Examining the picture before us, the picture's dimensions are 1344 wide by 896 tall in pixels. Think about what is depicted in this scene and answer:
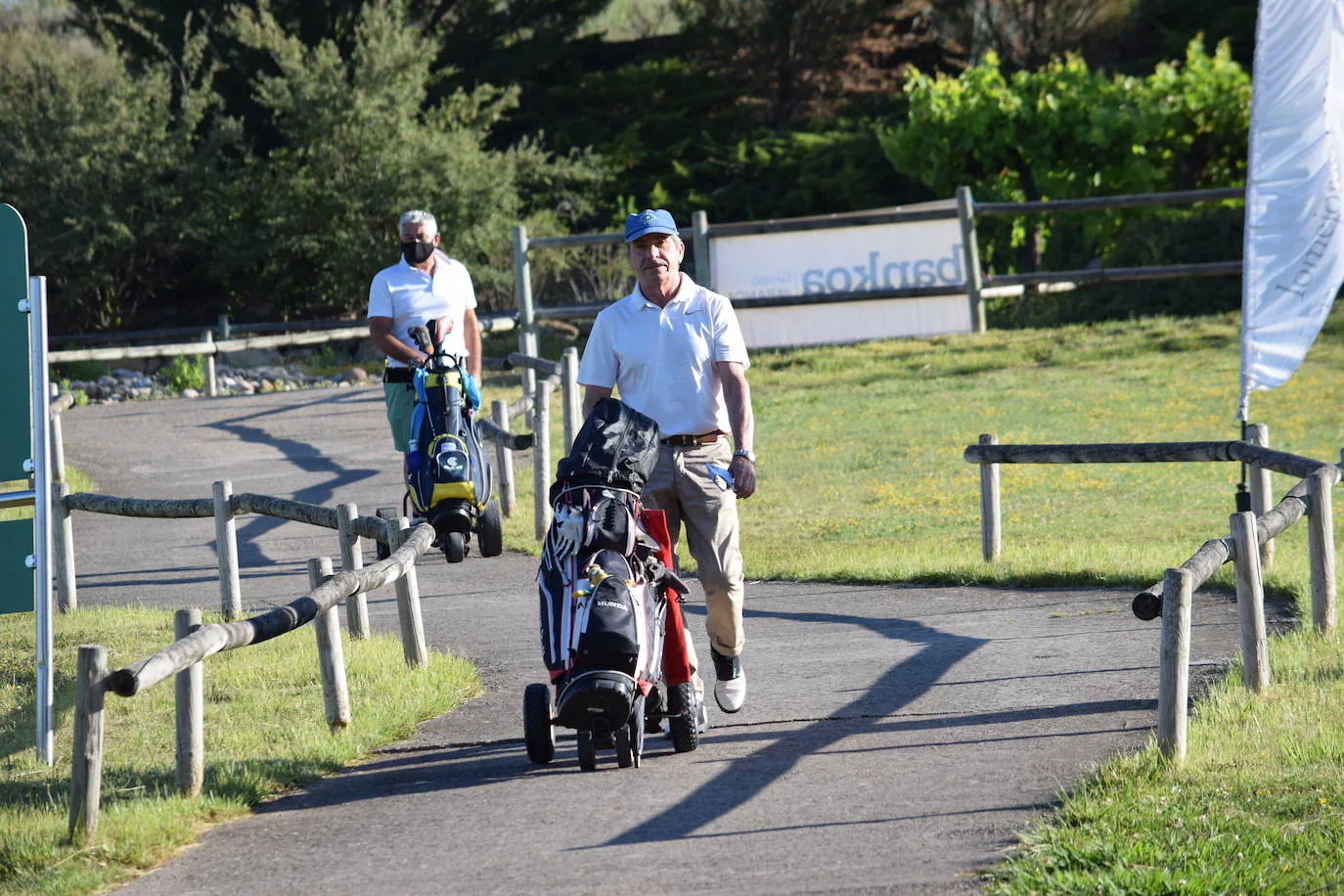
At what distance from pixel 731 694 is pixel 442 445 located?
3628 millimetres

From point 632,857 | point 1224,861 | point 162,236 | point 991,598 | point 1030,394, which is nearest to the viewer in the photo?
point 1224,861

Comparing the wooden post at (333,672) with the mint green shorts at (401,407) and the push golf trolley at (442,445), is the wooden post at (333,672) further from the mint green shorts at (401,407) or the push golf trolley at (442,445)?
the mint green shorts at (401,407)

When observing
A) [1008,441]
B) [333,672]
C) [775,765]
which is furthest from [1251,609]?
[1008,441]

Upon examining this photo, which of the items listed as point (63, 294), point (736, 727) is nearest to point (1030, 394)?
point (736, 727)

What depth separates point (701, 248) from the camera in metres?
21.2

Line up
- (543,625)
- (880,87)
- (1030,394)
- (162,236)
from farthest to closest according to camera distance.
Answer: (880,87), (162,236), (1030,394), (543,625)

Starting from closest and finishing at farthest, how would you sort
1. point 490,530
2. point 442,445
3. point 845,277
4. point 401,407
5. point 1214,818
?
Answer: point 1214,818 → point 442,445 → point 401,407 → point 490,530 → point 845,277

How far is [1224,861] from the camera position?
4.46 m

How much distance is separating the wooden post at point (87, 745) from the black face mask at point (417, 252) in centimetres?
501

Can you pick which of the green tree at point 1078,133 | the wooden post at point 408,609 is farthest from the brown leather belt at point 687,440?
the green tree at point 1078,133

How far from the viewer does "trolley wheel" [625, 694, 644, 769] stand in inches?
225

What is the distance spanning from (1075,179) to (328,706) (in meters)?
21.2

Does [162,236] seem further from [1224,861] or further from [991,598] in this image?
[1224,861]

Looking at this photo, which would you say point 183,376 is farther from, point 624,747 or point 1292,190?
point 624,747
